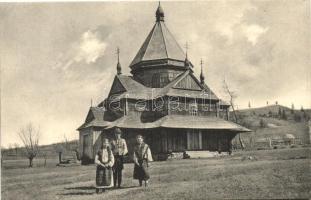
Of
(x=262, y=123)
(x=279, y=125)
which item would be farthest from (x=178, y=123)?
(x=262, y=123)

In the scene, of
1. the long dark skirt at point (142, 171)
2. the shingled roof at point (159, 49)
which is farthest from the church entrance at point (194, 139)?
the long dark skirt at point (142, 171)

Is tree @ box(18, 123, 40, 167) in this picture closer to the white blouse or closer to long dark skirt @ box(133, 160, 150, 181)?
the white blouse

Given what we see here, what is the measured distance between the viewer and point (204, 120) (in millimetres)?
26688

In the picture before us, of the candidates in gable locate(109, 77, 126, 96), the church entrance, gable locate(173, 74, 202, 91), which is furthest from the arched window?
gable locate(109, 77, 126, 96)

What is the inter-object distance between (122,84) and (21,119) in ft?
41.7

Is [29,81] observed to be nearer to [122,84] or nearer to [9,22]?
[9,22]

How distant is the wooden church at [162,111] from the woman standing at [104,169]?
37.6ft

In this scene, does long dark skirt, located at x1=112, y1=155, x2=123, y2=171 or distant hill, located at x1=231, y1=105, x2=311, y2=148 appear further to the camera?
distant hill, located at x1=231, y1=105, x2=311, y2=148

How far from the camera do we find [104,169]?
514 inches

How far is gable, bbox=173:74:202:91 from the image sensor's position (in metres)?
27.3

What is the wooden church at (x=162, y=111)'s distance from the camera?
25.5m

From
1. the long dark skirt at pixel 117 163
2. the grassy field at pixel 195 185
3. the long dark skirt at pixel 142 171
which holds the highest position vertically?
the long dark skirt at pixel 117 163

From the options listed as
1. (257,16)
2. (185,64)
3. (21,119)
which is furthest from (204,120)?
(21,119)

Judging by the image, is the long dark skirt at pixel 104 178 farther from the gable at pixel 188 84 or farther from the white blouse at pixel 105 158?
the gable at pixel 188 84
